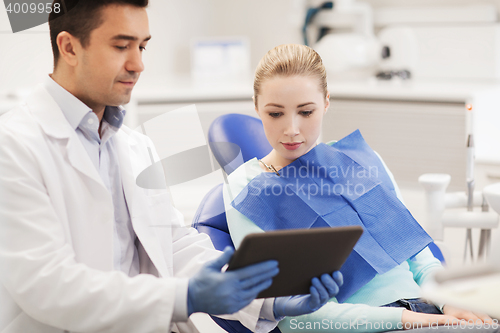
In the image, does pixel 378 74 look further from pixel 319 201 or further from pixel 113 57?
pixel 113 57

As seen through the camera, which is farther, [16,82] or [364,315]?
[16,82]

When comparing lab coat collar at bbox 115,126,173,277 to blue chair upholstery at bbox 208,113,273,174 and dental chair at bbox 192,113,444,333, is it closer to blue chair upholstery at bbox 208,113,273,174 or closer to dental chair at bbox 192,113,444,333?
dental chair at bbox 192,113,444,333

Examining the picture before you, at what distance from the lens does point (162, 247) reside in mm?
1144

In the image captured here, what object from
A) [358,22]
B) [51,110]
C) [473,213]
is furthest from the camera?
[358,22]

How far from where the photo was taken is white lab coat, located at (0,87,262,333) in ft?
2.85

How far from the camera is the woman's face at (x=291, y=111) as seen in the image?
1.20 m

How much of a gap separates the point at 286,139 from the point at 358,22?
2114 mm

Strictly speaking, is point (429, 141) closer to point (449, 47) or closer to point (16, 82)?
point (449, 47)

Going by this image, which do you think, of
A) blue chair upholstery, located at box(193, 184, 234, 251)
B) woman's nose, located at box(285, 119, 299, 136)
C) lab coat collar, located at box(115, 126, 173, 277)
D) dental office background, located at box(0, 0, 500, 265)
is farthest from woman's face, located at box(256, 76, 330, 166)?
dental office background, located at box(0, 0, 500, 265)

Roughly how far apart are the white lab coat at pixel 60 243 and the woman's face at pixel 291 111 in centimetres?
34

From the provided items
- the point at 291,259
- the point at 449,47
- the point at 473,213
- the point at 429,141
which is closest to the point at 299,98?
the point at 291,259

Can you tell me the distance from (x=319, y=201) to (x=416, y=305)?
307 millimetres

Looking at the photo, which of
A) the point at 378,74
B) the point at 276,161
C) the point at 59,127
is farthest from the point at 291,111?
the point at 378,74

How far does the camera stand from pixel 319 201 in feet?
4.07
